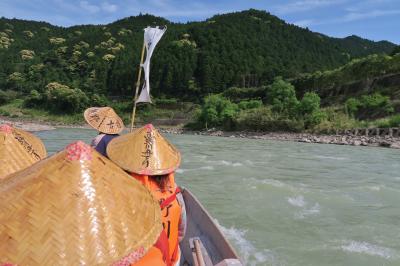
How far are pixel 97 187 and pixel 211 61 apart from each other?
84.9 metres

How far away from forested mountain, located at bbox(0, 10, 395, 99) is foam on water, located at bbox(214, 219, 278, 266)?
69.6 metres

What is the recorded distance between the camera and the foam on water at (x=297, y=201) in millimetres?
9610

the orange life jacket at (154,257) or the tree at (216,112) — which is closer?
the orange life jacket at (154,257)

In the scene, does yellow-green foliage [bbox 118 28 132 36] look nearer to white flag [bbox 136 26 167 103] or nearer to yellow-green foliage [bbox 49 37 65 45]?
yellow-green foliage [bbox 49 37 65 45]

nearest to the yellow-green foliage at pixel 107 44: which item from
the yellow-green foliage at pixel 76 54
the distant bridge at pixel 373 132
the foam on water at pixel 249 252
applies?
the yellow-green foliage at pixel 76 54

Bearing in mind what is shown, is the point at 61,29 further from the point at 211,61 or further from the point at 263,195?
the point at 263,195

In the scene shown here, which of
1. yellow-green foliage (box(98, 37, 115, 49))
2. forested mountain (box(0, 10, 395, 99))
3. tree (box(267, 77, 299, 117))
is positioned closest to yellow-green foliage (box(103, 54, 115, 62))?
forested mountain (box(0, 10, 395, 99))

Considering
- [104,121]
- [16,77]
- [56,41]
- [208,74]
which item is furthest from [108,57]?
[104,121]

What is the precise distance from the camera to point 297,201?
991cm

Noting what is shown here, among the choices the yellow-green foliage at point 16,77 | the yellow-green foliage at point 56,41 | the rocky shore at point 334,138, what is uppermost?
the yellow-green foliage at point 56,41

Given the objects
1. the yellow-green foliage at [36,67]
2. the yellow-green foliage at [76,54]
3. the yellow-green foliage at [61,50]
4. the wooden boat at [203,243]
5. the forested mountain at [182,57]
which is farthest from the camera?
the yellow-green foliage at [61,50]

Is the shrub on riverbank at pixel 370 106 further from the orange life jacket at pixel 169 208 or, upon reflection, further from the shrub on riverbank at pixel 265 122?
the orange life jacket at pixel 169 208

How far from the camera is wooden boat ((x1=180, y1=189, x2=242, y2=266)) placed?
12.5 ft

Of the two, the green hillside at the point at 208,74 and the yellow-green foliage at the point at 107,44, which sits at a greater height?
the yellow-green foliage at the point at 107,44
